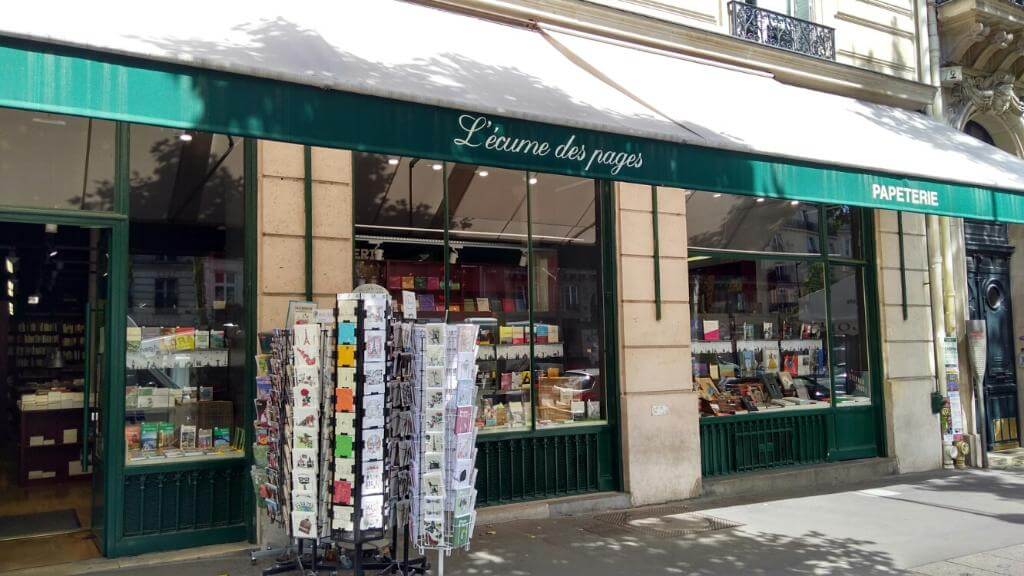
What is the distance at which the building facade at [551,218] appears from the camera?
4512 millimetres

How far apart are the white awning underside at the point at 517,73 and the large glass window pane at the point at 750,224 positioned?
1272 millimetres

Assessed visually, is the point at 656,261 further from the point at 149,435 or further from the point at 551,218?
the point at 149,435

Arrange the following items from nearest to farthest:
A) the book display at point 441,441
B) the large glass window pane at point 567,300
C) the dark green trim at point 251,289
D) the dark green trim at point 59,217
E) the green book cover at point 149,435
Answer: the book display at point 441,441, the dark green trim at point 59,217, the green book cover at point 149,435, the dark green trim at point 251,289, the large glass window pane at point 567,300

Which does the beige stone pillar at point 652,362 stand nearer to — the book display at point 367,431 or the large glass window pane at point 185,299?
the book display at point 367,431

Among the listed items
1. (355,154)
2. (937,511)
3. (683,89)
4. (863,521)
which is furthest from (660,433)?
(355,154)

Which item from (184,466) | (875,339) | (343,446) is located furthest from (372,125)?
(875,339)

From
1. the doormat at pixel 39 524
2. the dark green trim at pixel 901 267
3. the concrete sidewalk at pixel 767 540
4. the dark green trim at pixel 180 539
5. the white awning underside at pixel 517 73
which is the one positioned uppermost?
the white awning underside at pixel 517 73

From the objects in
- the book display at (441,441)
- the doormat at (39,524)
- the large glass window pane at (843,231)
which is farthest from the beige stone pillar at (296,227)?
the large glass window pane at (843,231)

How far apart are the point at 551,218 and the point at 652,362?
5.80ft

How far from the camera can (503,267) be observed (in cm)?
721

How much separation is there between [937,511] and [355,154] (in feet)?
20.9

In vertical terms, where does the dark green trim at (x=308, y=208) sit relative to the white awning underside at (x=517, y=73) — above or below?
below

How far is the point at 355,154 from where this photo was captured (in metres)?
6.43

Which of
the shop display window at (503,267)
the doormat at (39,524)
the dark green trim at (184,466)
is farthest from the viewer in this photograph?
the shop display window at (503,267)
